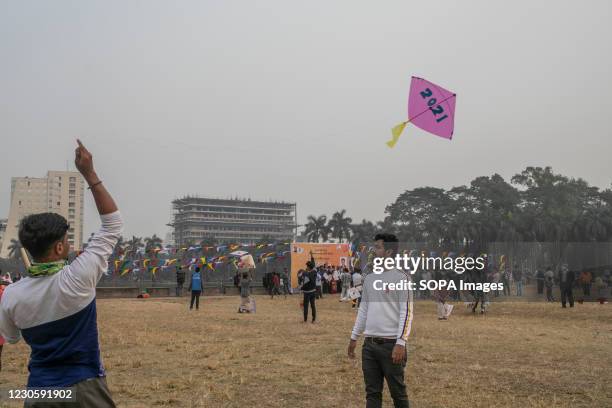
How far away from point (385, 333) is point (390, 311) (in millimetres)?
215

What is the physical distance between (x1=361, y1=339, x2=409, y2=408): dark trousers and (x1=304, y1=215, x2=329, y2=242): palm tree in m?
97.5

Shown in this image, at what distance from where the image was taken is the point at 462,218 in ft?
291

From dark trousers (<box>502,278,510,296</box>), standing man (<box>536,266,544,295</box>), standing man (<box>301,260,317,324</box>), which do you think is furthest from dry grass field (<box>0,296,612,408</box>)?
standing man (<box>536,266,544,295</box>)

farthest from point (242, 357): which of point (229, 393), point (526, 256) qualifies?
point (526, 256)

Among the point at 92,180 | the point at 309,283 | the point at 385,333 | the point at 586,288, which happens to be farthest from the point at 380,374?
the point at 586,288

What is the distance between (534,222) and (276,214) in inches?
3758

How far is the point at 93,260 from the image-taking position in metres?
3.13

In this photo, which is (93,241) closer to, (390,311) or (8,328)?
(8,328)

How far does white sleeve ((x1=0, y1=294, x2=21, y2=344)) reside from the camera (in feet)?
10.6

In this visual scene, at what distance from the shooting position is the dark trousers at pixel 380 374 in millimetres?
5348

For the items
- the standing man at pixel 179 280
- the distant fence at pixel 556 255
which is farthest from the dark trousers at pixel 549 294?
the standing man at pixel 179 280

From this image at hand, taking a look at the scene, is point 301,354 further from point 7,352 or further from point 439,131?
point 7,352

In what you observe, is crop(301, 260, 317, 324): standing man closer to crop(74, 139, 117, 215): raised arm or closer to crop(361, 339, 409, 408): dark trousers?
crop(361, 339, 409, 408): dark trousers

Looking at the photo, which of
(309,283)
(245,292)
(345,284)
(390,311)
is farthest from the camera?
(345,284)
